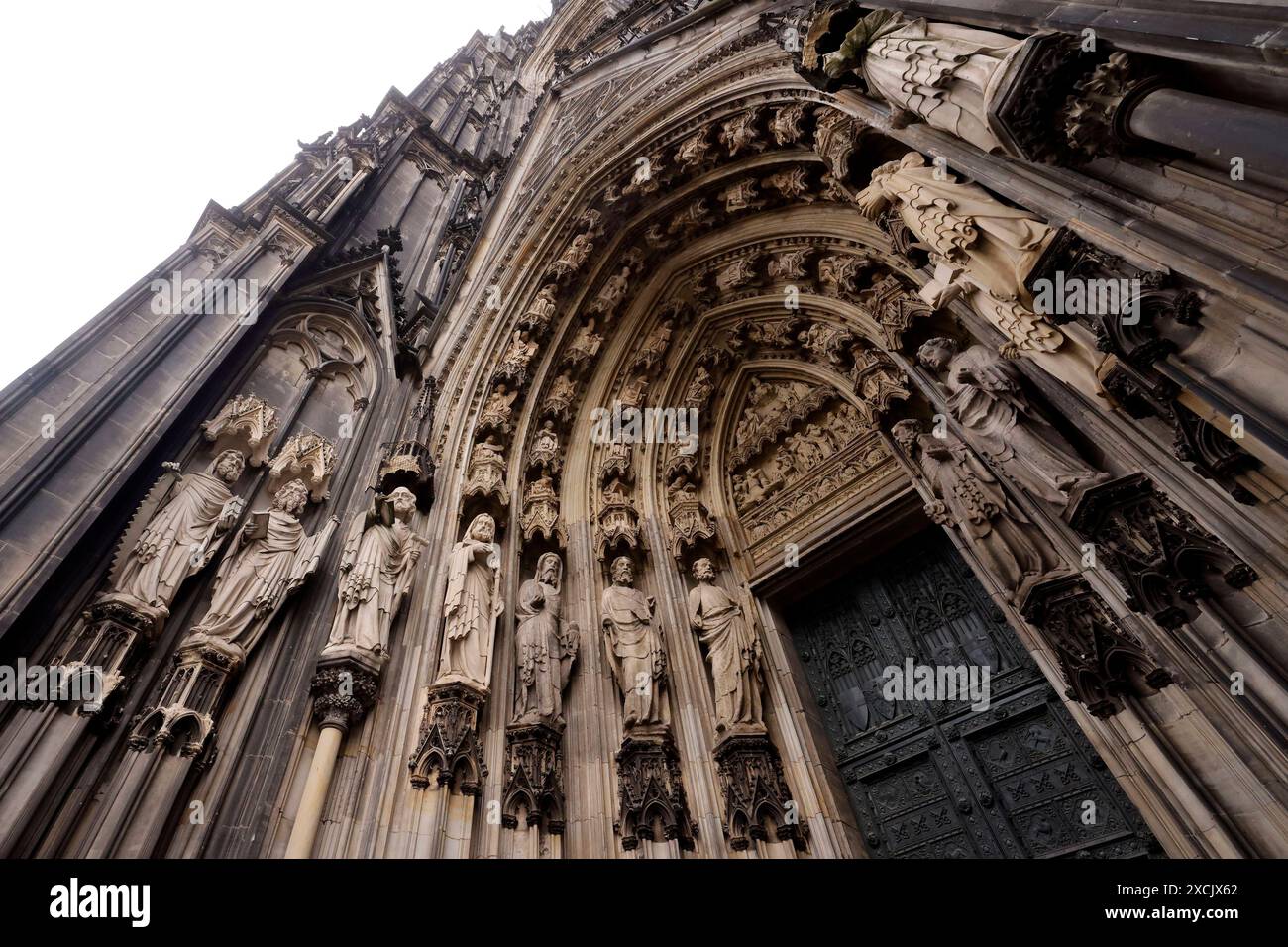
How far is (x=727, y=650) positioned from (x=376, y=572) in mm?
2736

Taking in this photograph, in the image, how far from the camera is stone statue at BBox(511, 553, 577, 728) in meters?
4.26

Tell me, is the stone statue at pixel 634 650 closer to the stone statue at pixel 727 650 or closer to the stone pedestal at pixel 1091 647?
the stone statue at pixel 727 650

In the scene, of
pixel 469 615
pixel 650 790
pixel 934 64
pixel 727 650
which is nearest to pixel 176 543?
pixel 469 615

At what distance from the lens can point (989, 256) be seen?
3.12 meters

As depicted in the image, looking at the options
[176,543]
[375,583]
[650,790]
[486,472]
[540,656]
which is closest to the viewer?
[176,543]

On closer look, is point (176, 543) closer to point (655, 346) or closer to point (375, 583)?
point (375, 583)

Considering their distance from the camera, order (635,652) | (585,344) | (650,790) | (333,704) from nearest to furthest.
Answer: (333,704) → (650,790) → (635,652) → (585,344)

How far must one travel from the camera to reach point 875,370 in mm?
5238

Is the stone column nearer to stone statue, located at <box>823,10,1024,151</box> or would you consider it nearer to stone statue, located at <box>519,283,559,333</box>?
stone statue, located at <box>519,283,559,333</box>

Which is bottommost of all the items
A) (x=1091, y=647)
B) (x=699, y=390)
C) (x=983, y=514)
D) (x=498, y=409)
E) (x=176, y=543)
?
(x=1091, y=647)

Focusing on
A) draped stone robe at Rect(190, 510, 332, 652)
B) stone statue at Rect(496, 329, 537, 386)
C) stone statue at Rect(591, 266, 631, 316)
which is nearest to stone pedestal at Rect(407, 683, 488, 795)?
draped stone robe at Rect(190, 510, 332, 652)

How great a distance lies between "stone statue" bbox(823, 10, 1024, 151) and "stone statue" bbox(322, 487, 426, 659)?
4.36 meters

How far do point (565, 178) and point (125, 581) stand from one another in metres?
6.22
